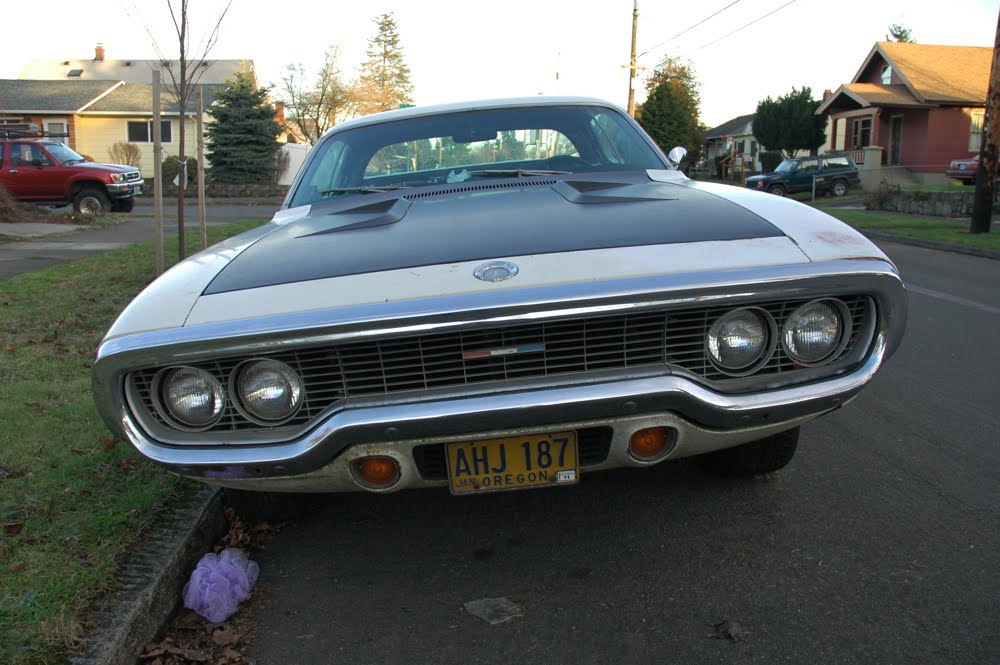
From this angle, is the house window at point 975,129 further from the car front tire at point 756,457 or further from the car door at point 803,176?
the car front tire at point 756,457

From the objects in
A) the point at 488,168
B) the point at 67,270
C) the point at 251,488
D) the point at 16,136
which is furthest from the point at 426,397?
the point at 16,136

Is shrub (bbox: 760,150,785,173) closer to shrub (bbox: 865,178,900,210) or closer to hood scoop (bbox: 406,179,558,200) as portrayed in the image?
shrub (bbox: 865,178,900,210)

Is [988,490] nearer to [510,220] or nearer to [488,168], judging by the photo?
[510,220]

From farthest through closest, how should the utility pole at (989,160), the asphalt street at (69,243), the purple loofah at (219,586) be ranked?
1. the utility pole at (989,160)
2. the asphalt street at (69,243)
3. the purple loofah at (219,586)

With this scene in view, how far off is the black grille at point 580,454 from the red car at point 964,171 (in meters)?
31.3

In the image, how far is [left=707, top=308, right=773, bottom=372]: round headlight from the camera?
2359 mm

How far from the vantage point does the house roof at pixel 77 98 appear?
3925 cm

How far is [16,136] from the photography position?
24.2m

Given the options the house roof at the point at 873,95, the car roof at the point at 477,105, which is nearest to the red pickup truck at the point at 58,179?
the car roof at the point at 477,105

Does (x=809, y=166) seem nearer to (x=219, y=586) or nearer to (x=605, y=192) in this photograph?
(x=605, y=192)

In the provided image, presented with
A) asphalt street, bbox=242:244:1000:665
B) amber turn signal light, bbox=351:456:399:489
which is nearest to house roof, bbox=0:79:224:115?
asphalt street, bbox=242:244:1000:665

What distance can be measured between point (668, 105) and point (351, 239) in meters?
52.1

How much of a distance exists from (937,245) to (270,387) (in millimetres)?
12690

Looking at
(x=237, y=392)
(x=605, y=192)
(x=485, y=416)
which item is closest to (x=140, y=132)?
(x=605, y=192)
